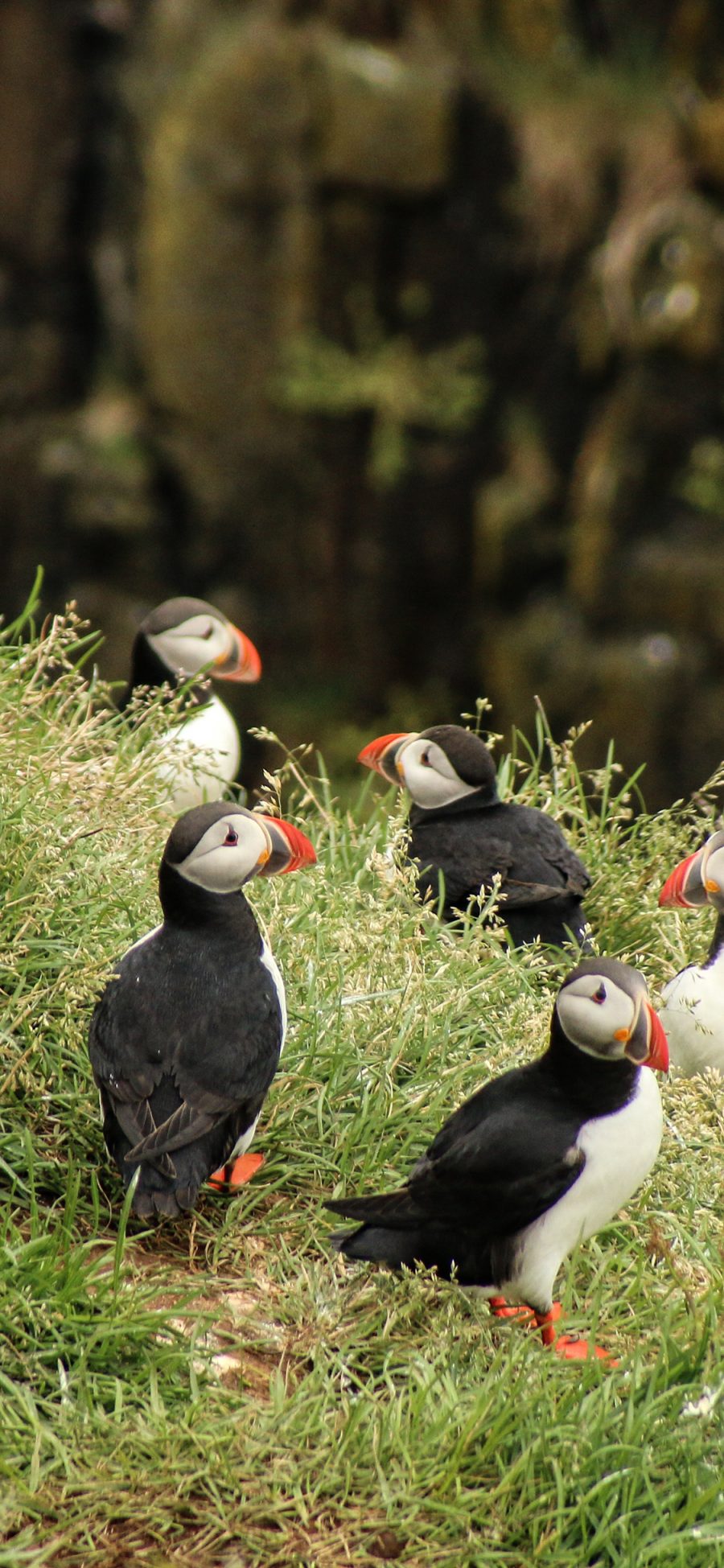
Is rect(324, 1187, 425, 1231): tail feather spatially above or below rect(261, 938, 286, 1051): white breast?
below

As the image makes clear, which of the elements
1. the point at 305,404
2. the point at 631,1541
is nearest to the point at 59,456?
the point at 305,404

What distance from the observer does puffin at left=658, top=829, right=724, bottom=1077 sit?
328 centimetres

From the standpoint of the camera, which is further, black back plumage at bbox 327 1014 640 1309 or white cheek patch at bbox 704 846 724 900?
white cheek patch at bbox 704 846 724 900

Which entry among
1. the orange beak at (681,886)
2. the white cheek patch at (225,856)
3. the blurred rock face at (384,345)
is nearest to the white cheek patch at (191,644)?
the orange beak at (681,886)

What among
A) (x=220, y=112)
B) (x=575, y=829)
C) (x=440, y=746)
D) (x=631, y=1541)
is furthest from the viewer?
(x=220, y=112)

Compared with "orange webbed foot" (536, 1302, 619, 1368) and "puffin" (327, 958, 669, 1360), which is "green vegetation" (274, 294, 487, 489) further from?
"orange webbed foot" (536, 1302, 619, 1368)

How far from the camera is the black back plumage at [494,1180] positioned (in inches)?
100

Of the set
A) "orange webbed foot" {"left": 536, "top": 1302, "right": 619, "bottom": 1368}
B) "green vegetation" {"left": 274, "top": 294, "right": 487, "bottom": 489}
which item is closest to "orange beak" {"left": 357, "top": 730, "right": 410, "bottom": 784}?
"orange webbed foot" {"left": 536, "top": 1302, "right": 619, "bottom": 1368}

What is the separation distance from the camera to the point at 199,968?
109 inches

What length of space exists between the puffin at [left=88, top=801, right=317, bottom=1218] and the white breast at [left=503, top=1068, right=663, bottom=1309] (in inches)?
21.1

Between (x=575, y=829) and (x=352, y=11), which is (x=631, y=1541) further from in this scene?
(x=352, y=11)

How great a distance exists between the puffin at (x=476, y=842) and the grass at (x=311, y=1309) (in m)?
0.15

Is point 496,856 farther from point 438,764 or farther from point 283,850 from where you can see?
point 283,850

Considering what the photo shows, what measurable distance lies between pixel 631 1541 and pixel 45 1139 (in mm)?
1214
